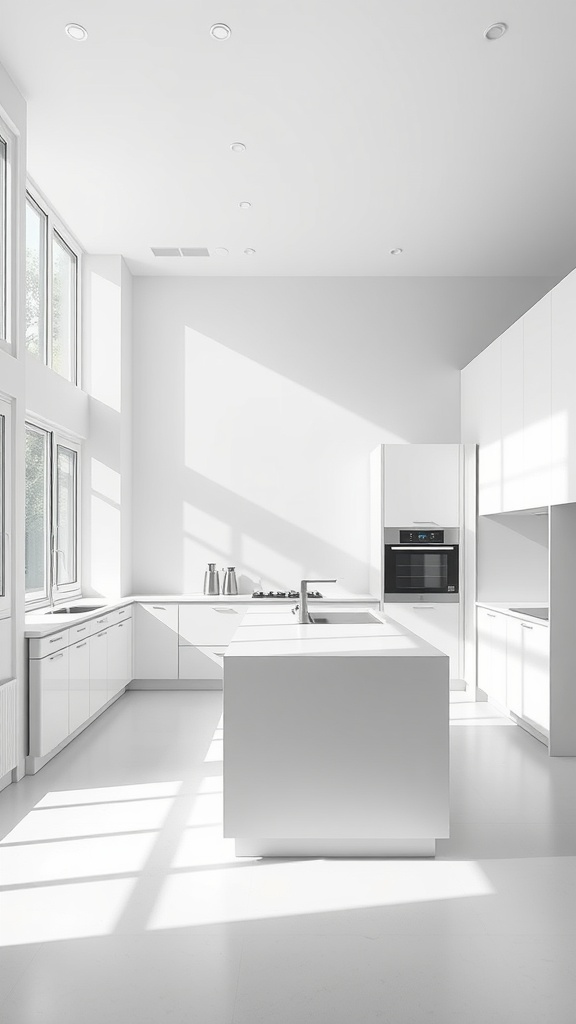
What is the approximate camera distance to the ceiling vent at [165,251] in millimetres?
6234

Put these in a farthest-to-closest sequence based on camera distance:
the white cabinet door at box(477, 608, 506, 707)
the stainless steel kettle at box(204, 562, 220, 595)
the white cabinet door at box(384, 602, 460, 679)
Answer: the stainless steel kettle at box(204, 562, 220, 595)
the white cabinet door at box(384, 602, 460, 679)
the white cabinet door at box(477, 608, 506, 707)

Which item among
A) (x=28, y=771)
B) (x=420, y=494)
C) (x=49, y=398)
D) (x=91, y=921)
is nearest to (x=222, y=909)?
(x=91, y=921)

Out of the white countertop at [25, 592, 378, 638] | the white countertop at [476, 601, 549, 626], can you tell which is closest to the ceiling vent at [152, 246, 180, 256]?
the white countertop at [25, 592, 378, 638]

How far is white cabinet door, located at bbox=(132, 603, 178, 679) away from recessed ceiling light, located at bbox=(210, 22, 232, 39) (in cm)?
402

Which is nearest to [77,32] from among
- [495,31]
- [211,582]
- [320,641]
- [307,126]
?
[307,126]

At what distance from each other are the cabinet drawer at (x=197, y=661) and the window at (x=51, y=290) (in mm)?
2414

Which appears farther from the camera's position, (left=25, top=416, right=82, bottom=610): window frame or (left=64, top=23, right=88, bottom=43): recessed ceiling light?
(left=25, top=416, right=82, bottom=610): window frame

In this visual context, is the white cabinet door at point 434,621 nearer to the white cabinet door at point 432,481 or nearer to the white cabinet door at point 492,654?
the white cabinet door at point 492,654

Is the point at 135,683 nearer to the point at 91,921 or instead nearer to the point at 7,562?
the point at 7,562

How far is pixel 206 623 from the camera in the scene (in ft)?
20.6

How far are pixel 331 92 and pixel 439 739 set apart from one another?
325cm

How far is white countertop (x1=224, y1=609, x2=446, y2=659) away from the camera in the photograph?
307cm

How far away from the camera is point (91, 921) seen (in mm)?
2527

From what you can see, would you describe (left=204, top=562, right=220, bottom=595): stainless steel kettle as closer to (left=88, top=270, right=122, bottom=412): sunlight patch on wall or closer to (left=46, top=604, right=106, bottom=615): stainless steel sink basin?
(left=46, top=604, right=106, bottom=615): stainless steel sink basin
